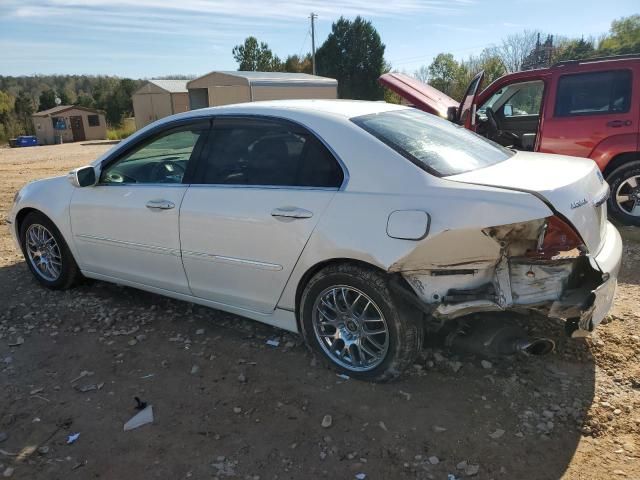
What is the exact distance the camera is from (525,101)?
7355 mm

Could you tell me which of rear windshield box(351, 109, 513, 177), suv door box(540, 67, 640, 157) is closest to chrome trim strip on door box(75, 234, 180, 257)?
rear windshield box(351, 109, 513, 177)

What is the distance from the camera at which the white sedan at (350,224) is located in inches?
105

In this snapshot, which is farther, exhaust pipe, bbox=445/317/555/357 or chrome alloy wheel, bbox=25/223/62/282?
chrome alloy wheel, bbox=25/223/62/282

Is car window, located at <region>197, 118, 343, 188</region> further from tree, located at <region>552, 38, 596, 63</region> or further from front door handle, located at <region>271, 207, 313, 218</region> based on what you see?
tree, located at <region>552, 38, 596, 63</region>

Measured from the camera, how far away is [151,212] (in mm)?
3732

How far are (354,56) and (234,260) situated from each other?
44856 mm

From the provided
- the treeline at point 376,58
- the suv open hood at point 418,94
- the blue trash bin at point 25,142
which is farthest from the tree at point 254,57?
the suv open hood at point 418,94

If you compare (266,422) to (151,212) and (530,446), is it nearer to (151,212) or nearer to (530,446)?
(530,446)

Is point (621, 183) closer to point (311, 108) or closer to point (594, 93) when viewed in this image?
point (594, 93)

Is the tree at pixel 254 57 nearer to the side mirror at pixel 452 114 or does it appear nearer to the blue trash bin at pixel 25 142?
the blue trash bin at pixel 25 142

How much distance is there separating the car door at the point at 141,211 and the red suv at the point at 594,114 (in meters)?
4.05

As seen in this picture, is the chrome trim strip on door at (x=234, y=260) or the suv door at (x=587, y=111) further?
the suv door at (x=587, y=111)

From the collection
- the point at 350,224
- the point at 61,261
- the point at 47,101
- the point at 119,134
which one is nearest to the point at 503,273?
the point at 350,224

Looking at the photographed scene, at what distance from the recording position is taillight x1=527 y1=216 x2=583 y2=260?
8.57 feet
